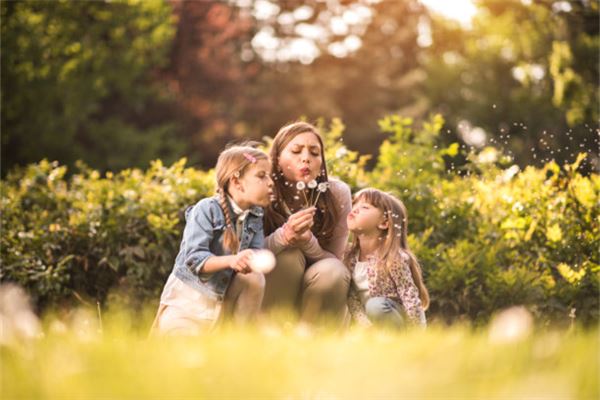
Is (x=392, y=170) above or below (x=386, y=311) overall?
above

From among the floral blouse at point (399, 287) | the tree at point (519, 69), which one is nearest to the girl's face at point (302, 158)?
the floral blouse at point (399, 287)

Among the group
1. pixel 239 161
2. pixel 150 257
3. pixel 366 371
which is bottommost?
pixel 150 257

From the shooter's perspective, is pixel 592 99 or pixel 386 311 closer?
pixel 386 311

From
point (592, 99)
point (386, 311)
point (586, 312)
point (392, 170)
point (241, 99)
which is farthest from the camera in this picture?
point (241, 99)

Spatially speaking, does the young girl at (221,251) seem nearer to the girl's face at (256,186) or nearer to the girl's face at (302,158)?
the girl's face at (256,186)

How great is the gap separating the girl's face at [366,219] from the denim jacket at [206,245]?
1.89 feet

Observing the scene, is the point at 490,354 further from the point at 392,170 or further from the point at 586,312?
the point at 392,170

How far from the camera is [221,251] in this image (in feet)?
13.0

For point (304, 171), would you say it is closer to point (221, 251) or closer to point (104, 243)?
point (221, 251)

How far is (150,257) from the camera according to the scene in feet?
19.0

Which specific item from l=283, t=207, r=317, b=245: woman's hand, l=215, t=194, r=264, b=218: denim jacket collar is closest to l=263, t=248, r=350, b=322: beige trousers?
l=283, t=207, r=317, b=245: woman's hand

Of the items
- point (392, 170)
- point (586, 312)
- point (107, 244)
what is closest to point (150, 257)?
point (107, 244)

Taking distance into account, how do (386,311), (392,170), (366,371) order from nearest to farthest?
(366,371)
(386,311)
(392,170)

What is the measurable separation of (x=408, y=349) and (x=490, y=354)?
0.59ft
